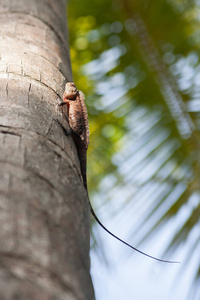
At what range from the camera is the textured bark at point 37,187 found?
2.43ft

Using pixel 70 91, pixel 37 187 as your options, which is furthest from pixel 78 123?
pixel 37 187

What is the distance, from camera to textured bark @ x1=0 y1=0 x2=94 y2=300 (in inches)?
29.1

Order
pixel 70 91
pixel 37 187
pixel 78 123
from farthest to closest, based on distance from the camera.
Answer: pixel 70 91
pixel 78 123
pixel 37 187

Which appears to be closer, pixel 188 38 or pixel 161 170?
pixel 161 170

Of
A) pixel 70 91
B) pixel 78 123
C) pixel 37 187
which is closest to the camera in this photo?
pixel 37 187

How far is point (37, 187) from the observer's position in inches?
36.6

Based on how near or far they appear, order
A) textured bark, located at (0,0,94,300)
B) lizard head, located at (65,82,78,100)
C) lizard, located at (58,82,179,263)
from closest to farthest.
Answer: textured bark, located at (0,0,94,300) → lizard, located at (58,82,179,263) → lizard head, located at (65,82,78,100)

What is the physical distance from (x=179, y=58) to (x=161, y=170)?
1.32m

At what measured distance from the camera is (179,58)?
157 inches

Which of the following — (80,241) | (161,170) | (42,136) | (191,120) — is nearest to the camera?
(80,241)

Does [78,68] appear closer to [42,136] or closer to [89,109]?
[89,109]

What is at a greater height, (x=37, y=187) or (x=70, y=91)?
(x=70, y=91)

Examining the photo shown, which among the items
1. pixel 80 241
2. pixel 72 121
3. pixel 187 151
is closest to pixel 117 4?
pixel 187 151

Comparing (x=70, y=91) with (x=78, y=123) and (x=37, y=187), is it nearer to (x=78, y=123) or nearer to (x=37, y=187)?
(x=78, y=123)
